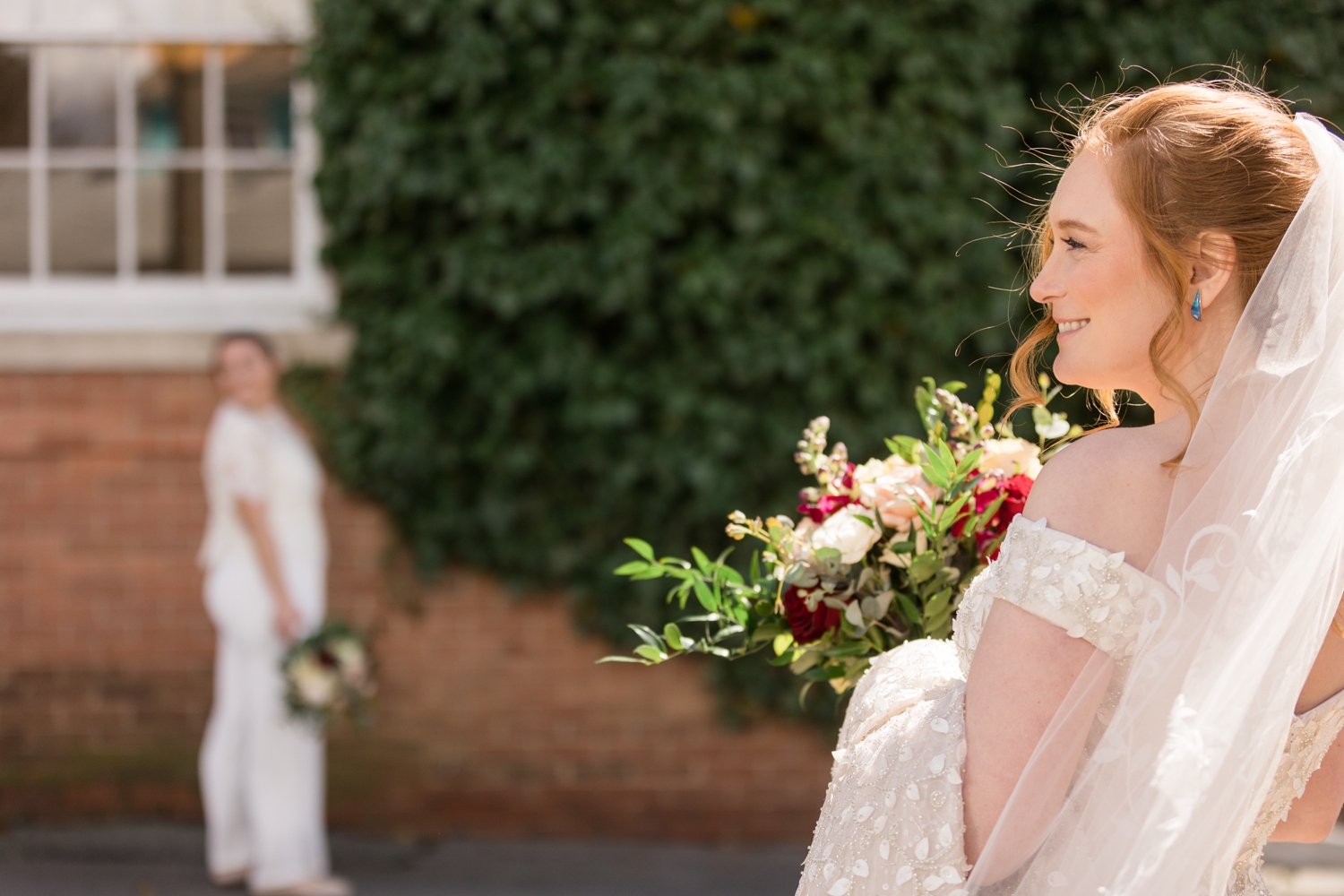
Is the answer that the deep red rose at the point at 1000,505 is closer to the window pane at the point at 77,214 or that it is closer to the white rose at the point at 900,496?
the white rose at the point at 900,496

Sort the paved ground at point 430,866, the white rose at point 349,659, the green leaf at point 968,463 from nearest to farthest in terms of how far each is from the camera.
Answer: the green leaf at point 968,463
the white rose at point 349,659
the paved ground at point 430,866

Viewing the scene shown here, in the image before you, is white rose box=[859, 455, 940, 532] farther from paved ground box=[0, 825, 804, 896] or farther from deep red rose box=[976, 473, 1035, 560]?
paved ground box=[0, 825, 804, 896]

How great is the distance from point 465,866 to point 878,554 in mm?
3732

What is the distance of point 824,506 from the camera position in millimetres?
1839

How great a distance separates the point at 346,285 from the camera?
5184mm

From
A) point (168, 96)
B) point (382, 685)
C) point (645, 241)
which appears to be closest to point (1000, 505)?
point (645, 241)

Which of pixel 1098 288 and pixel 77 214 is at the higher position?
pixel 77 214

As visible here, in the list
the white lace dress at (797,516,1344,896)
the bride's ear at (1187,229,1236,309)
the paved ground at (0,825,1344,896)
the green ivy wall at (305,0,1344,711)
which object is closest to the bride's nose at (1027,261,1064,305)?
the bride's ear at (1187,229,1236,309)

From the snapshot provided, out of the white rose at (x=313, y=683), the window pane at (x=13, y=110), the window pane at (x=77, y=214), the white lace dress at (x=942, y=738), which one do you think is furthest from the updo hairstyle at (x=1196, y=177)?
the window pane at (x=13, y=110)

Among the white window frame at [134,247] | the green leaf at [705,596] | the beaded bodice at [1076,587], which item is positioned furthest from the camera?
the white window frame at [134,247]

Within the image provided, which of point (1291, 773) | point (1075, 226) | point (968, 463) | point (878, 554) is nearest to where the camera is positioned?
point (1075, 226)

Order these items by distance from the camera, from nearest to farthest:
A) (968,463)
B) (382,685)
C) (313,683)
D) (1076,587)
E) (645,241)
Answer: (1076,587) < (968,463) < (313,683) < (645,241) < (382,685)

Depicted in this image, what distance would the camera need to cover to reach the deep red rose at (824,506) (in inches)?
72.2

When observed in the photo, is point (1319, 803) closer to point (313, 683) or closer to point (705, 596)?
point (705, 596)
